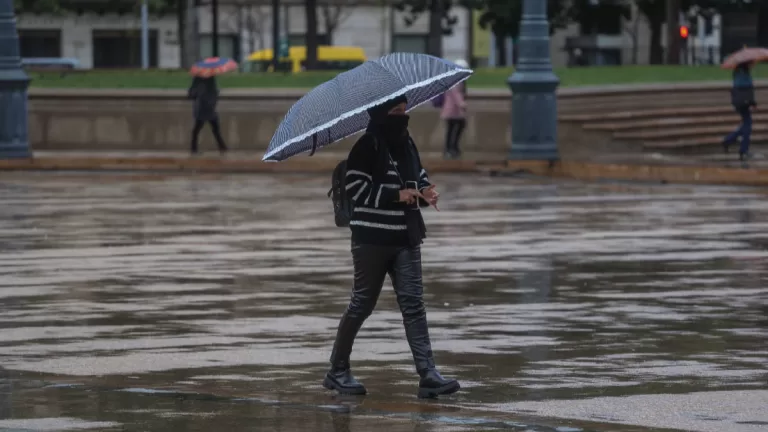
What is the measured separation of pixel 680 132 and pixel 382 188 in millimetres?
27591

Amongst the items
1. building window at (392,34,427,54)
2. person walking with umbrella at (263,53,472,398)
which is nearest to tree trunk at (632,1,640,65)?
building window at (392,34,427,54)

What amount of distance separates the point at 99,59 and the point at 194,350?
79549mm

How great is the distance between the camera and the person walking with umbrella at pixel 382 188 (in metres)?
10.1

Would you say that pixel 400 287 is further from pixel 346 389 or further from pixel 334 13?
pixel 334 13

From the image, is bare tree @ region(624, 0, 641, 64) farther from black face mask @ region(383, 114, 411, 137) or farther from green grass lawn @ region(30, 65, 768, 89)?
black face mask @ region(383, 114, 411, 137)

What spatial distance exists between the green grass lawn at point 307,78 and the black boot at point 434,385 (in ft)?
99.9

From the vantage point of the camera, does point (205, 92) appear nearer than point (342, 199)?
No

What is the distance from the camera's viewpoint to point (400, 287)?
402 inches

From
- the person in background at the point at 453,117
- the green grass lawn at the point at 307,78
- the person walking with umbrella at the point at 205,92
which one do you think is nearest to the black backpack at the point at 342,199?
the person in background at the point at 453,117

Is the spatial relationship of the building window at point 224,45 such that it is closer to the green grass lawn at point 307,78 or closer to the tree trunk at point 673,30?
the tree trunk at point 673,30

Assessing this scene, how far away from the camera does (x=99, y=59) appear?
90.4 meters

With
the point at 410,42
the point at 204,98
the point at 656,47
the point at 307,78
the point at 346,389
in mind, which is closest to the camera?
the point at 346,389

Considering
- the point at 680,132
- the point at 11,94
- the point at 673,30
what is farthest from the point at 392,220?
the point at 673,30

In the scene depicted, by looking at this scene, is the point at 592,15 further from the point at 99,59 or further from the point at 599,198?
the point at 599,198
